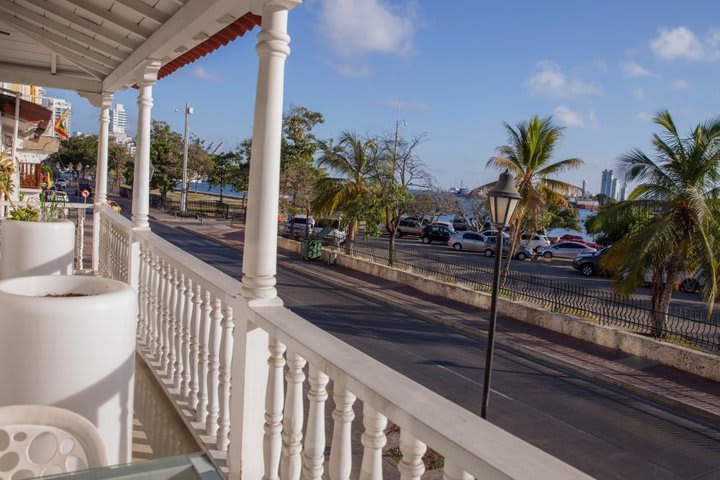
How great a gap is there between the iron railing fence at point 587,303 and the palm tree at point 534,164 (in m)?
1.56

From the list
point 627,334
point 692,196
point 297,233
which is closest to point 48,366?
point 627,334

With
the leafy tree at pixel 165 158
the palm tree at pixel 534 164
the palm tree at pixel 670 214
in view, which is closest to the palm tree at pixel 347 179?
the palm tree at pixel 534 164

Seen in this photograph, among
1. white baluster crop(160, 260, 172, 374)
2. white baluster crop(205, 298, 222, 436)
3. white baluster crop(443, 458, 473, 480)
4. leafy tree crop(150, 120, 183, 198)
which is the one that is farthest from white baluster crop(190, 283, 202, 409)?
leafy tree crop(150, 120, 183, 198)

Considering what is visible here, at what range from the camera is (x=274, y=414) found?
91.7 inches

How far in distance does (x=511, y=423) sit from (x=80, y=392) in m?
8.16

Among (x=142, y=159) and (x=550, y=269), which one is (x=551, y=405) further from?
(x=550, y=269)

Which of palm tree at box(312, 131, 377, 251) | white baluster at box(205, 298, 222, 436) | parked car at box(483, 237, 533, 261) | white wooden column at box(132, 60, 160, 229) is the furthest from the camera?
parked car at box(483, 237, 533, 261)

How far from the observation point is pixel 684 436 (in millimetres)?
9508

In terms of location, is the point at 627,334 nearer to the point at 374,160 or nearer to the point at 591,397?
the point at 591,397

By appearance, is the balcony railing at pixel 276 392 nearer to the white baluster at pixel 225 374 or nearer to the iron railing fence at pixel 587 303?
the white baluster at pixel 225 374

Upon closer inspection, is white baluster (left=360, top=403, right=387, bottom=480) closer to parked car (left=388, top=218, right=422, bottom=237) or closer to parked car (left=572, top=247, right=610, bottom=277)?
parked car (left=572, top=247, right=610, bottom=277)

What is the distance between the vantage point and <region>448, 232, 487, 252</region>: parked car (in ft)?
120

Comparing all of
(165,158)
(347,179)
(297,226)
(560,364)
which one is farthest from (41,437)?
(165,158)

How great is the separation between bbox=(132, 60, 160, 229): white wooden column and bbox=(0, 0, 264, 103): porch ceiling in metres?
0.18
